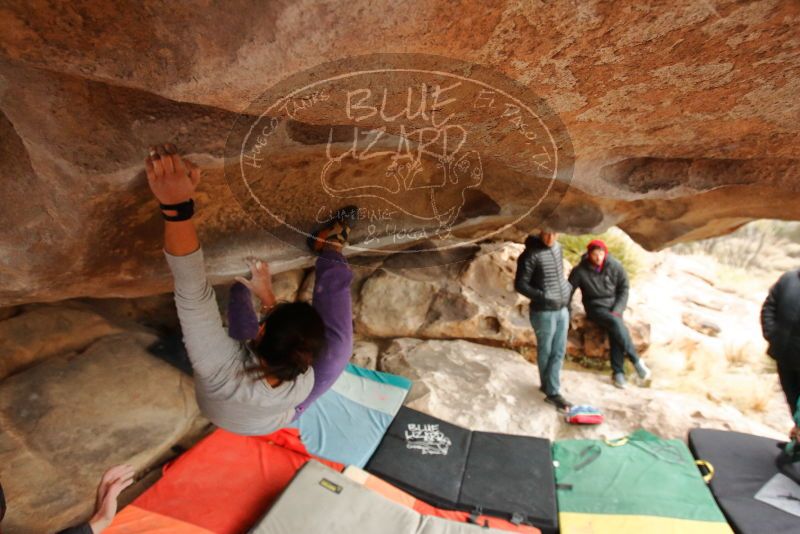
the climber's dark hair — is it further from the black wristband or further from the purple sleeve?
the black wristband

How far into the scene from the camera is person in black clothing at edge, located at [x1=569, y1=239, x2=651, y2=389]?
4078 millimetres

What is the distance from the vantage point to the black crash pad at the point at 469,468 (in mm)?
2543

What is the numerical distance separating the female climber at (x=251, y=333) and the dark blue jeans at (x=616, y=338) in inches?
123

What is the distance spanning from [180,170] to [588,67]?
937mm

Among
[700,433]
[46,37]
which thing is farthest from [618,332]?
[46,37]

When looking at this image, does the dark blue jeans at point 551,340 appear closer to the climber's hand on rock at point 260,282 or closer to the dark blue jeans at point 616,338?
the dark blue jeans at point 616,338

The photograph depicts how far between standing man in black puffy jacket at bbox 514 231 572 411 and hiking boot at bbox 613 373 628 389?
753 millimetres

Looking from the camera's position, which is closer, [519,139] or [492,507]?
[519,139]

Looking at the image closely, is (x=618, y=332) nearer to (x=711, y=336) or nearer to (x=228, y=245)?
(x=711, y=336)

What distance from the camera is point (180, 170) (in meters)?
1.09

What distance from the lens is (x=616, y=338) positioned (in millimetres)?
4168

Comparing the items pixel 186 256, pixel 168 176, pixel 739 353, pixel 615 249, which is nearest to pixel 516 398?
pixel 186 256

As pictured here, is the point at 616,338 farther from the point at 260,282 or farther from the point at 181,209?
the point at 181,209

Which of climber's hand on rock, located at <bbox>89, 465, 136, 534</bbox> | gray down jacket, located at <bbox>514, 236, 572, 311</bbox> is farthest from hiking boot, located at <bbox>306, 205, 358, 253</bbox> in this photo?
gray down jacket, located at <bbox>514, 236, 572, 311</bbox>
